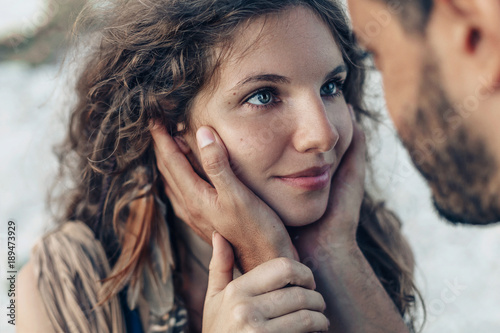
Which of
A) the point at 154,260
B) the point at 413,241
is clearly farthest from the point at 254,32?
the point at 413,241

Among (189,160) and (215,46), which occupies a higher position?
(215,46)

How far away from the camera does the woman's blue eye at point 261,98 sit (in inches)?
51.9

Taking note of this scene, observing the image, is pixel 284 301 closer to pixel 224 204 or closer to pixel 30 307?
pixel 224 204

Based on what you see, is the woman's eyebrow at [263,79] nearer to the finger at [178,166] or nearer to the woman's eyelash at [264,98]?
the woman's eyelash at [264,98]

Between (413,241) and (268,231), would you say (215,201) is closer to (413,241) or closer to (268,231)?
(268,231)

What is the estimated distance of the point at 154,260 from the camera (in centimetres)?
166

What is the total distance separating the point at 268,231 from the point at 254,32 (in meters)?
0.59

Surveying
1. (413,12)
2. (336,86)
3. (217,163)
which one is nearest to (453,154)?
(413,12)

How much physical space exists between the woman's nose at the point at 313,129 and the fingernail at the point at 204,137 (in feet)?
0.82

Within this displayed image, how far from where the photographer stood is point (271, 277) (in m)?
1.24

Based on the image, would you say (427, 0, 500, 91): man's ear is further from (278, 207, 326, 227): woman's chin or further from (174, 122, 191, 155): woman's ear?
(174, 122, 191, 155): woman's ear

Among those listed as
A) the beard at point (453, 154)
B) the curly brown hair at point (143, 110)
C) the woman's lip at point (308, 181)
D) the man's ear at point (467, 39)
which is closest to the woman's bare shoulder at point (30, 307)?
the curly brown hair at point (143, 110)

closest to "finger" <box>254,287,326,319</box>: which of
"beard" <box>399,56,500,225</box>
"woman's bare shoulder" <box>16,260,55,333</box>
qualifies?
"woman's bare shoulder" <box>16,260,55,333</box>

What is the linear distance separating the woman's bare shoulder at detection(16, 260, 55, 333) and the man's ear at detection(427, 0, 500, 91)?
224 centimetres
